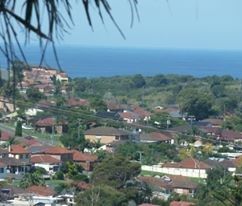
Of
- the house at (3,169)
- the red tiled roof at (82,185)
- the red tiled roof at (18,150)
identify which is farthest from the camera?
the red tiled roof at (18,150)

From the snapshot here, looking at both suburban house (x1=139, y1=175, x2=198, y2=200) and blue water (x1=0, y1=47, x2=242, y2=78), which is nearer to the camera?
suburban house (x1=139, y1=175, x2=198, y2=200)

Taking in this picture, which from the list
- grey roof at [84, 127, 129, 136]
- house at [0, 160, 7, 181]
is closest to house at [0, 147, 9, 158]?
house at [0, 160, 7, 181]

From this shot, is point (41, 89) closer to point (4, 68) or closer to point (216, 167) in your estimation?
point (216, 167)

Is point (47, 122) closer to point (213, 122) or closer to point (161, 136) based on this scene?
point (161, 136)

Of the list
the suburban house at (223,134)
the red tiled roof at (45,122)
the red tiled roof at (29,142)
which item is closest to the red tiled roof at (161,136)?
the suburban house at (223,134)

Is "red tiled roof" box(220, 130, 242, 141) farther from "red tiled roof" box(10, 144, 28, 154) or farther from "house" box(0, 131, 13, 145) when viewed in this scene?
"red tiled roof" box(10, 144, 28, 154)

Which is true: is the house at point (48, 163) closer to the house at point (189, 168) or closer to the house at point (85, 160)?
the house at point (85, 160)
